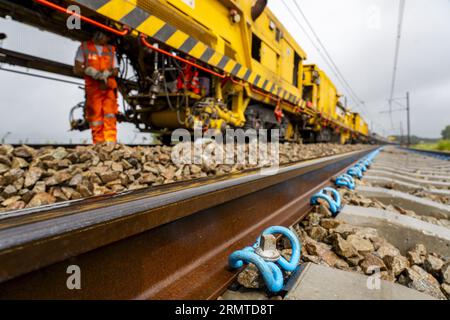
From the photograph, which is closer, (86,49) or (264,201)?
(264,201)

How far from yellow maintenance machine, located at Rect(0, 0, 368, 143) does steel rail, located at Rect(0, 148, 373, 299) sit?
6.55 ft

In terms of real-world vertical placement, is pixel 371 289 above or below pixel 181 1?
below

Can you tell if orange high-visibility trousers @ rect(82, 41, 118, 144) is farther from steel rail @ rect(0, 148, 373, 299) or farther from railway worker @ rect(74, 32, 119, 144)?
steel rail @ rect(0, 148, 373, 299)

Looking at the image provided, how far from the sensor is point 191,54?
3215mm

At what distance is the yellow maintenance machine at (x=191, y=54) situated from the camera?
265cm

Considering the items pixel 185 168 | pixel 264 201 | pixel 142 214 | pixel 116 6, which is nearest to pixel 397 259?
pixel 264 201

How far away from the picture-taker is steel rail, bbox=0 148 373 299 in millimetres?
481

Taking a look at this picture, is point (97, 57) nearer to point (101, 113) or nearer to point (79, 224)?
point (101, 113)

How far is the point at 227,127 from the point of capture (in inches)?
163

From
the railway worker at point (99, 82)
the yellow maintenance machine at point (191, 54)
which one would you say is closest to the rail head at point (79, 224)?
the yellow maintenance machine at point (191, 54)

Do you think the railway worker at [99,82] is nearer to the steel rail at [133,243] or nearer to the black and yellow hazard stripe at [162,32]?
the black and yellow hazard stripe at [162,32]

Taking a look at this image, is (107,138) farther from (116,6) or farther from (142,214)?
(142,214)

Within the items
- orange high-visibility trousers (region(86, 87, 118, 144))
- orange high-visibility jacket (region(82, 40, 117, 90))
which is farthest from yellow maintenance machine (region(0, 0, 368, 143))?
orange high-visibility trousers (region(86, 87, 118, 144))

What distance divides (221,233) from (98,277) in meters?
0.53
